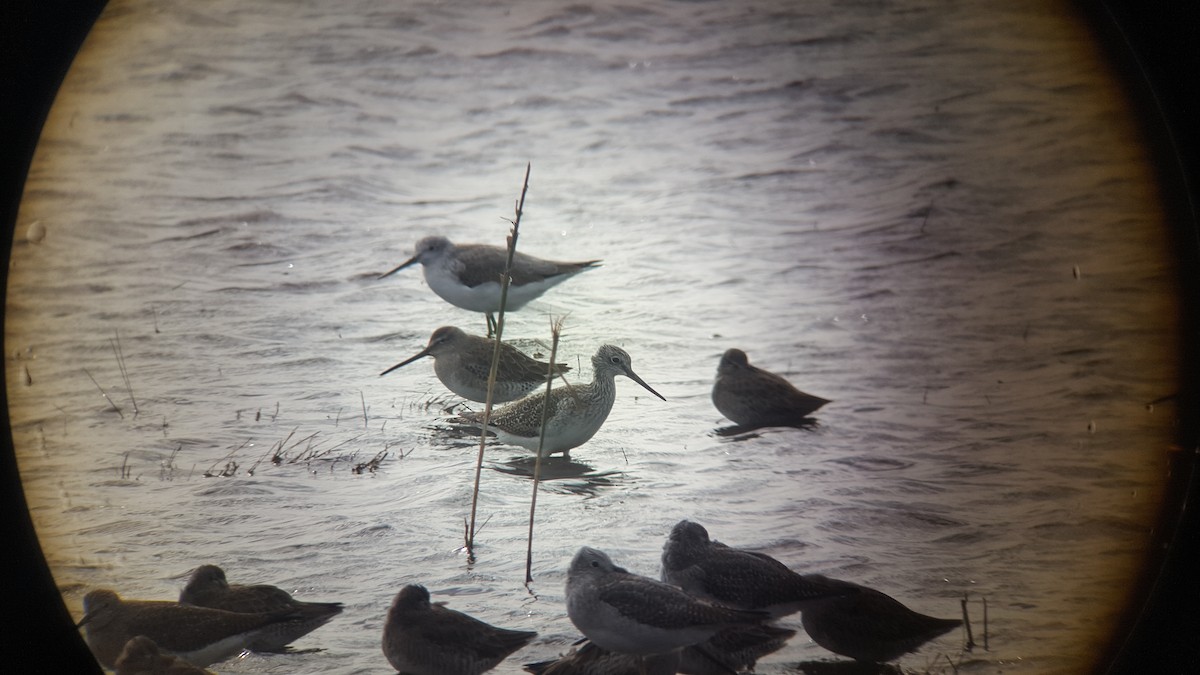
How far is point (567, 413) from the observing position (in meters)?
4.26

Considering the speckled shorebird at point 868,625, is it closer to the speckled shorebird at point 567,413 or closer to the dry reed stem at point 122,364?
the speckled shorebird at point 567,413

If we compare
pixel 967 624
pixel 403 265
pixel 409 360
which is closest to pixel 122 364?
pixel 409 360

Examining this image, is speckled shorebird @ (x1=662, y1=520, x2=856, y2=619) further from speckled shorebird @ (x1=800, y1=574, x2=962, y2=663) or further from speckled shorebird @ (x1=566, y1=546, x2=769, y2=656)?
speckled shorebird @ (x1=566, y1=546, x2=769, y2=656)

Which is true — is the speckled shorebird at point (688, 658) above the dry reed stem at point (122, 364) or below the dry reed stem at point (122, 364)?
below

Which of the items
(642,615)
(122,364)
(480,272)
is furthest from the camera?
(480,272)

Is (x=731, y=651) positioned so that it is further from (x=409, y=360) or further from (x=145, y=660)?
(x=409, y=360)

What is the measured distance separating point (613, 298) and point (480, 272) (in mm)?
654

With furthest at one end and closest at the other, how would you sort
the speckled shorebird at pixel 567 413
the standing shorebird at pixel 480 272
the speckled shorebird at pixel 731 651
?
the standing shorebird at pixel 480 272
the speckled shorebird at pixel 567 413
the speckled shorebird at pixel 731 651

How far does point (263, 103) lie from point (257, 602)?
113 inches

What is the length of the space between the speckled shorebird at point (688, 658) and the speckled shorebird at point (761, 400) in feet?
4.52

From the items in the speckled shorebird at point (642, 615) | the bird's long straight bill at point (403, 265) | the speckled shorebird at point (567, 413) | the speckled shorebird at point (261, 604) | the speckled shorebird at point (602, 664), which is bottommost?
the speckled shorebird at point (602, 664)

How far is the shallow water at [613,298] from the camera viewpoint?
3.43 meters

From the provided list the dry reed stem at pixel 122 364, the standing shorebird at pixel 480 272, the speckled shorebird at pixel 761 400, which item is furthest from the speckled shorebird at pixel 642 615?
the standing shorebird at pixel 480 272

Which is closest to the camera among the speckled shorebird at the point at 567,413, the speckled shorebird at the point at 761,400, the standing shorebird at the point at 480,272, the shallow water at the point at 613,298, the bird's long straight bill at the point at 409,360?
the shallow water at the point at 613,298
